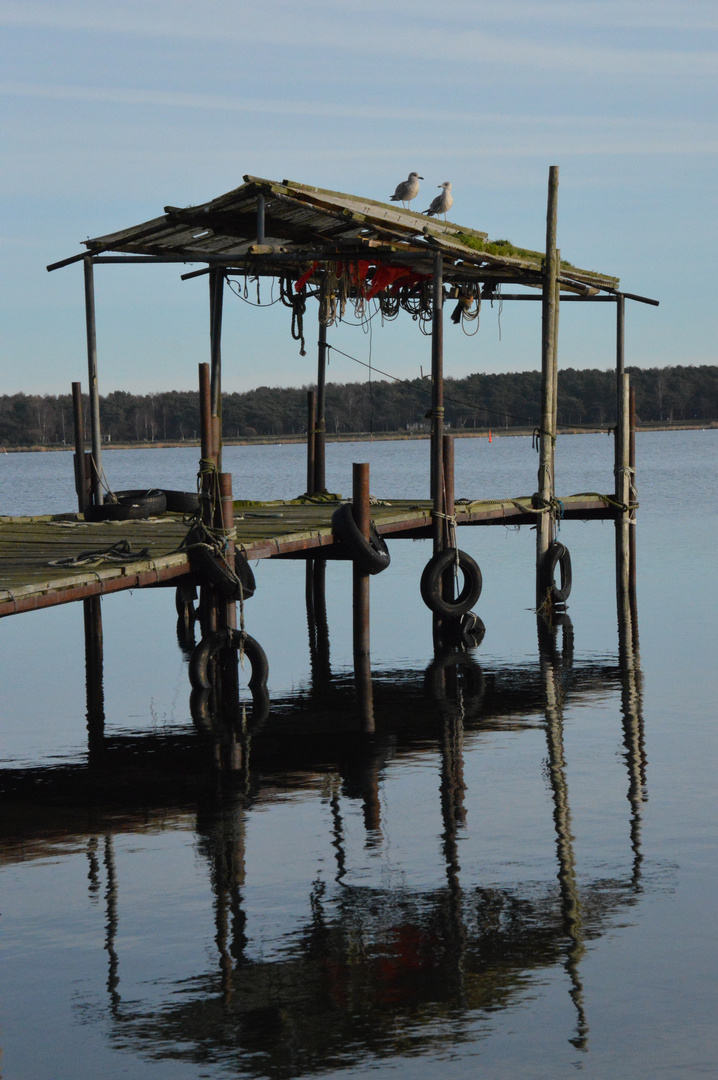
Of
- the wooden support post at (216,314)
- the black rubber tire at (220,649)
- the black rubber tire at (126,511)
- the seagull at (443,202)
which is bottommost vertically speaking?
the black rubber tire at (220,649)

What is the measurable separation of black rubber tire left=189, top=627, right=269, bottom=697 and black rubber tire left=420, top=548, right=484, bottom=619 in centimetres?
387

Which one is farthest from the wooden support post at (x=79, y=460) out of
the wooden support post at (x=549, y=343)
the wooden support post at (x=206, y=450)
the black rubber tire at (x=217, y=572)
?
the wooden support post at (x=549, y=343)

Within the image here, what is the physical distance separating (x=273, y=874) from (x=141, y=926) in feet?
3.83

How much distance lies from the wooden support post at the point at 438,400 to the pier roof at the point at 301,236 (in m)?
0.50

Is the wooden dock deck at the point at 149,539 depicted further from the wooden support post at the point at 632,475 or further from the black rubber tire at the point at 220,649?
the black rubber tire at the point at 220,649

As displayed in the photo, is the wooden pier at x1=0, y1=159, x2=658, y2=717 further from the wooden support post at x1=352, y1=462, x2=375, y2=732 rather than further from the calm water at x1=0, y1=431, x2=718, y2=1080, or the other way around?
the calm water at x1=0, y1=431, x2=718, y2=1080

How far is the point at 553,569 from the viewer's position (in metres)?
21.2

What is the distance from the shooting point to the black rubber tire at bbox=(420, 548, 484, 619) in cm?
1775

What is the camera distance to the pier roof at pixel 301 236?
15.8 m

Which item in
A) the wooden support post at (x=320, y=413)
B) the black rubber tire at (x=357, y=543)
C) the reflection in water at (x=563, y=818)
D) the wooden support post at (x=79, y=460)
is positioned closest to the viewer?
the reflection in water at (x=563, y=818)

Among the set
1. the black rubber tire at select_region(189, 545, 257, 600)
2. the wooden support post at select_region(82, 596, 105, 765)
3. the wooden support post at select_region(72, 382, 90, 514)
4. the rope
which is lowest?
the wooden support post at select_region(82, 596, 105, 765)

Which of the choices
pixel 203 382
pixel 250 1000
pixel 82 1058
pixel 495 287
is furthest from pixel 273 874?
pixel 495 287

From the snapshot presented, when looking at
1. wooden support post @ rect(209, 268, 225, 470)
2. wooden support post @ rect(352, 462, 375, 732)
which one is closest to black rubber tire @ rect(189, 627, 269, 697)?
wooden support post @ rect(352, 462, 375, 732)

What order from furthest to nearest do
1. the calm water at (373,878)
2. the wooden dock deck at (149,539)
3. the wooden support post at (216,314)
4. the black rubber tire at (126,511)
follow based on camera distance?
the wooden support post at (216,314) < the black rubber tire at (126,511) < the wooden dock deck at (149,539) < the calm water at (373,878)
